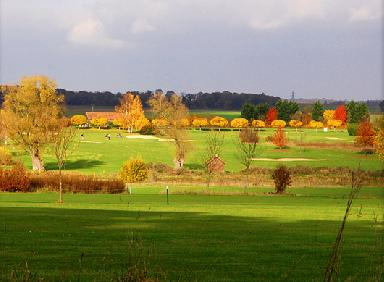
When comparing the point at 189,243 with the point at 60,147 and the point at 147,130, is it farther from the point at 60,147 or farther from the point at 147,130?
the point at 147,130

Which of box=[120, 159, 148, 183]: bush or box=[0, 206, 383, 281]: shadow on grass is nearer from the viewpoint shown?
box=[0, 206, 383, 281]: shadow on grass

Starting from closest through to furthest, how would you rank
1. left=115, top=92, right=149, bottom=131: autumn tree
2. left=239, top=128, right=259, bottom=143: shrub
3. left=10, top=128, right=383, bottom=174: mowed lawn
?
left=10, top=128, right=383, bottom=174: mowed lawn, left=239, top=128, right=259, bottom=143: shrub, left=115, top=92, right=149, bottom=131: autumn tree

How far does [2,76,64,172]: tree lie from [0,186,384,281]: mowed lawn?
46801mm

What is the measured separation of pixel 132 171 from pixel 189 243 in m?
43.1

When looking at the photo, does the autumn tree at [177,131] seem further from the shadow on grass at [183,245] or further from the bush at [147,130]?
the bush at [147,130]

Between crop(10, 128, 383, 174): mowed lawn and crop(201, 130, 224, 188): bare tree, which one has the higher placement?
crop(201, 130, 224, 188): bare tree

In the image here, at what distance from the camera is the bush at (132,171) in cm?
6312

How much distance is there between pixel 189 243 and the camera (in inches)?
818

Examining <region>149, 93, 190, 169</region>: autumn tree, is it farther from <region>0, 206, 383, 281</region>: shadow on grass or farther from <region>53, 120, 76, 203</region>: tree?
<region>0, 206, 383, 281</region>: shadow on grass

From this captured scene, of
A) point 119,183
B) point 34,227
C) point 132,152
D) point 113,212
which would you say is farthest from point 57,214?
point 132,152

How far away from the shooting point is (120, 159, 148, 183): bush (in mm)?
63125

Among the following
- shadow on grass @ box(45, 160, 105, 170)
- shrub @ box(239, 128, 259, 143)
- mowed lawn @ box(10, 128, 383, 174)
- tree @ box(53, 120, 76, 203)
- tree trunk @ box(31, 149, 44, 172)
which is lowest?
shadow on grass @ box(45, 160, 105, 170)

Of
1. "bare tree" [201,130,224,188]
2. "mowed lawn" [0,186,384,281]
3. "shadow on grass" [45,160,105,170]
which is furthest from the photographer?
"shadow on grass" [45,160,105,170]

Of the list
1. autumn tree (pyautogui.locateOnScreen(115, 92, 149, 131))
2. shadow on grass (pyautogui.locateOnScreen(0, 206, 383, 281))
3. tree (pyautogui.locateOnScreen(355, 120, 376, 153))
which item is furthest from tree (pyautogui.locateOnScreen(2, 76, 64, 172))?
autumn tree (pyautogui.locateOnScreen(115, 92, 149, 131))
